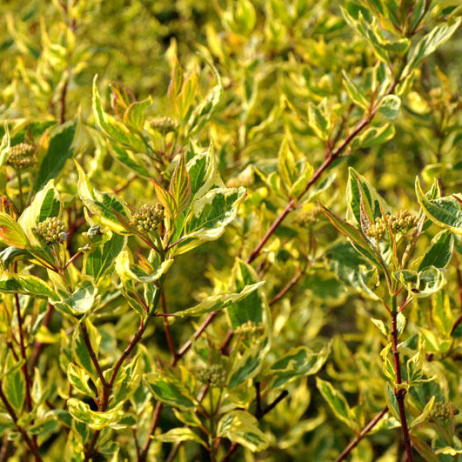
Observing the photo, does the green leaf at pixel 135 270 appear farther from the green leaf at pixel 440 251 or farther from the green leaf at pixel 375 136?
the green leaf at pixel 375 136

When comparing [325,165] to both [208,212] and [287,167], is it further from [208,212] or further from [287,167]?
[208,212]

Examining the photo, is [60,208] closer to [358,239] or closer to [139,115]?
[139,115]

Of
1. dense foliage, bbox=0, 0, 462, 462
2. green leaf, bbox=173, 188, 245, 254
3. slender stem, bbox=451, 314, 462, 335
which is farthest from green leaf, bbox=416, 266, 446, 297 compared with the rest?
slender stem, bbox=451, 314, 462, 335

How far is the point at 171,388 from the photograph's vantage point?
0.93m

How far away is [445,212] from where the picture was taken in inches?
27.5

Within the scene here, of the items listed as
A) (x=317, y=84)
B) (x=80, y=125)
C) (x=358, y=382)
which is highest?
(x=80, y=125)

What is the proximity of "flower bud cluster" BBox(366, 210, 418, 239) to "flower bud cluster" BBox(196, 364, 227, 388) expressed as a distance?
381mm

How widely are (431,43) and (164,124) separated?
1.54 feet

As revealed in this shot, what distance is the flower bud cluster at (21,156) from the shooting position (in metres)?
0.93

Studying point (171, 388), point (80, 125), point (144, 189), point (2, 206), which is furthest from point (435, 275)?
point (144, 189)

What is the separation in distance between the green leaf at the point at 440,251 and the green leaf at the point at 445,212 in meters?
0.09

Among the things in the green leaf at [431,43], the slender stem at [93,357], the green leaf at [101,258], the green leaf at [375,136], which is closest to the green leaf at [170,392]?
the slender stem at [93,357]

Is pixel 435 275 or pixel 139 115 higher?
pixel 139 115

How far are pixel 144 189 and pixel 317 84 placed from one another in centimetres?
50
